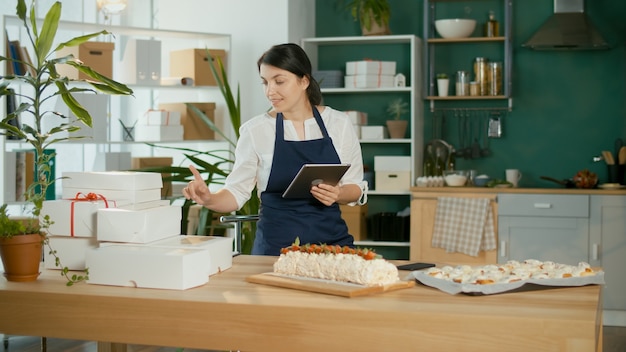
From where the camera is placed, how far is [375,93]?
6684 mm

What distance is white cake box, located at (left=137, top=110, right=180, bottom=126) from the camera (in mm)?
5828

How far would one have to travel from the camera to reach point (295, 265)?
2.55 m

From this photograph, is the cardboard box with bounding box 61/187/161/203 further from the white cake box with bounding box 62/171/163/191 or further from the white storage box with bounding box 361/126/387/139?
the white storage box with bounding box 361/126/387/139

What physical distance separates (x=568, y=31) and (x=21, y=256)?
4.44 meters

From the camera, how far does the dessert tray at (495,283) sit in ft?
7.63

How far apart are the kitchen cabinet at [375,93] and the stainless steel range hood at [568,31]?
2.99 feet

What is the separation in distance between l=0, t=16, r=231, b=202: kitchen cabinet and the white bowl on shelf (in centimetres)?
155

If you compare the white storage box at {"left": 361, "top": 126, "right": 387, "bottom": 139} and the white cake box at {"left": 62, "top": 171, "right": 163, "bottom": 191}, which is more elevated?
the white storage box at {"left": 361, "top": 126, "right": 387, "bottom": 139}

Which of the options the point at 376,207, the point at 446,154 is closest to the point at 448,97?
the point at 446,154

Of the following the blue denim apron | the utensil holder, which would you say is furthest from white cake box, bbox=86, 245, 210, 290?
the utensil holder

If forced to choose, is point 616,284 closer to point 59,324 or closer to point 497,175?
point 497,175

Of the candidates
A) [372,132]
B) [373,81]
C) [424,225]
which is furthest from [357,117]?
[424,225]

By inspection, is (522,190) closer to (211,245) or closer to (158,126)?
(158,126)

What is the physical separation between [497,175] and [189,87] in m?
2.39
